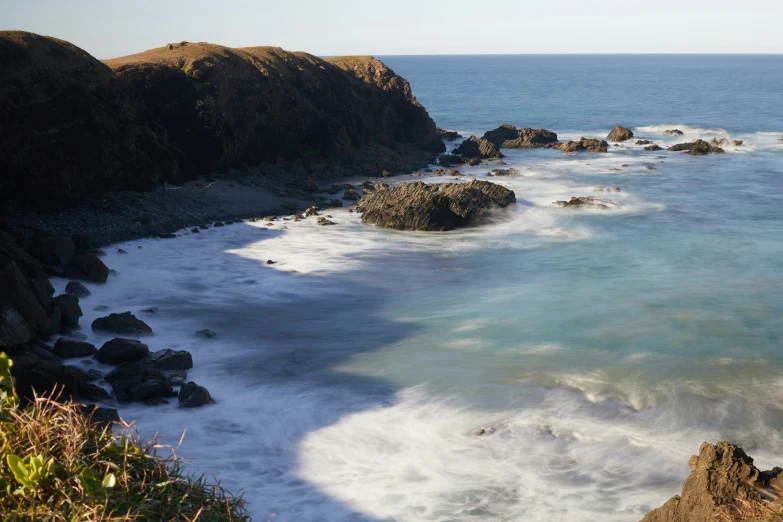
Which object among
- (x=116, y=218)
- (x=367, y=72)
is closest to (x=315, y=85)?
(x=367, y=72)

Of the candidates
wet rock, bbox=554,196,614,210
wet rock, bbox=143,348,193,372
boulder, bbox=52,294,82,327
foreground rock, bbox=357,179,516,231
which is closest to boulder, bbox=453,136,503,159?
wet rock, bbox=554,196,614,210

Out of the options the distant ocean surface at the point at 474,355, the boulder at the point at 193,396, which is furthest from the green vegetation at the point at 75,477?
the boulder at the point at 193,396

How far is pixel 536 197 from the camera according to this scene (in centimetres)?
3069

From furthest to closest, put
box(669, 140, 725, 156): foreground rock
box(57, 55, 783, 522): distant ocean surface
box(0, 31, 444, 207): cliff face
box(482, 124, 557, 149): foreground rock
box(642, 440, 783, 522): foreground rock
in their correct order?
box(482, 124, 557, 149): foreground rock
box(669, 140, 725, 156): foreground rock
box(0, 31, 444, 207): cliff face
box(57, 55, 783, 522): distant ocean surface
box(642, 440, 783, 522): foreground rock

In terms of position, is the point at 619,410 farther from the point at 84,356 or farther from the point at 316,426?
the point at 84,356

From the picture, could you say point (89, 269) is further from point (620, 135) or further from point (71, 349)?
point (620, 135)

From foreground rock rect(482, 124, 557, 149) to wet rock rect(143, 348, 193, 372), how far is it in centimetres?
3500

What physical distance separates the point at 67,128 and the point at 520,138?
30025mm

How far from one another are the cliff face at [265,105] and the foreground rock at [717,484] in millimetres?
24236

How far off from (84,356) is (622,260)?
14638 millimetres

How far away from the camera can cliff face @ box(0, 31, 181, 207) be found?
21859 mm

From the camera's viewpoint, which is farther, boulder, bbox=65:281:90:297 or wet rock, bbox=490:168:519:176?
wet rock, bbox=490:168:519:176

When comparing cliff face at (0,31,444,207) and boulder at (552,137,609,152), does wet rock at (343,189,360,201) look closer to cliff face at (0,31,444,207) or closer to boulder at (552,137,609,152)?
cliff face at (0,31,444,207)

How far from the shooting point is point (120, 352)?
13.1 m
